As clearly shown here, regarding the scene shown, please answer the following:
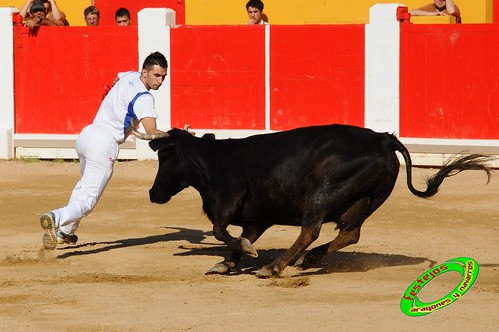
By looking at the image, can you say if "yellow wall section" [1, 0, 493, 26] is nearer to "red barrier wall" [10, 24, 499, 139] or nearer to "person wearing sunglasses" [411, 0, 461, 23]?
"person wearing sunglasses" [411, 0, 461, 23]

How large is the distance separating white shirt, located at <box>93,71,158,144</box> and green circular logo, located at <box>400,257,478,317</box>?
201 cm

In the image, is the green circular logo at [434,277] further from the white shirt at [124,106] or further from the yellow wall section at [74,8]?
the yellow wall section at [74,8]

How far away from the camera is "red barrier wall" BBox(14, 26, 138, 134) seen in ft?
50.4

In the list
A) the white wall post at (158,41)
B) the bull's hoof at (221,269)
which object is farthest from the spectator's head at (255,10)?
the bull's hoof at (221,269)

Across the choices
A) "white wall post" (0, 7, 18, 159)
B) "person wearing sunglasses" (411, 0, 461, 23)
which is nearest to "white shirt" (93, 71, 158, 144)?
"person wearing sunglasses" (411, 0, 461, 23)

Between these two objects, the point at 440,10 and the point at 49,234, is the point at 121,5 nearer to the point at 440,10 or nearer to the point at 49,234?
the point at 440,10

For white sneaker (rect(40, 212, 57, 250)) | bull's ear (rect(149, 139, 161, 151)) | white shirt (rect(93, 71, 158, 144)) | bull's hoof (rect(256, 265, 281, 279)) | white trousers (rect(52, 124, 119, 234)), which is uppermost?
white shirt (rect(93, 71, 158, 144))

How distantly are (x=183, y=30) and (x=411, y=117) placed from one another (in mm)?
2916

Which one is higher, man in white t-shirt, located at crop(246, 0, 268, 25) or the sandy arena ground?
man in white t-shirt, located at crop(246, 0, 268, 25)

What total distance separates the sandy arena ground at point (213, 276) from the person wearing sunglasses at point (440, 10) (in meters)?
3.36

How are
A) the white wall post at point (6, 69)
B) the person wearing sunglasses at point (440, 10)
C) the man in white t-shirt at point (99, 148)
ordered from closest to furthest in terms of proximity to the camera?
1. the man in white t-shirt at point (99, 148)
2. the person wearing sunglasses at point (440, 10)
3. the white wall post at point (6, 69)

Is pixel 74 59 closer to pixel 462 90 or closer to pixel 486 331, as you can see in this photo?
pixel 462 90

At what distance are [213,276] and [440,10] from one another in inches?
316

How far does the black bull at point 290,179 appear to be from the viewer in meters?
7.59
